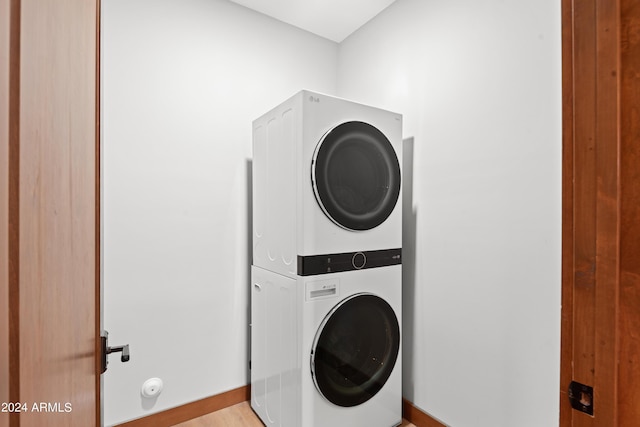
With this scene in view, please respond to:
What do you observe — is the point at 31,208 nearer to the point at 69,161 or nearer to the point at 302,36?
the point at 69,161

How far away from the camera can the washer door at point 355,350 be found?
158cm

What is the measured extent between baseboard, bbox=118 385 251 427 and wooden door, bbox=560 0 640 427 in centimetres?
191

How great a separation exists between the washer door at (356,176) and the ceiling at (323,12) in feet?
3.18

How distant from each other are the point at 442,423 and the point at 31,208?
81.8 inches

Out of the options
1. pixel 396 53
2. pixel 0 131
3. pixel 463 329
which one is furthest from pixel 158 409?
pixel 396 53

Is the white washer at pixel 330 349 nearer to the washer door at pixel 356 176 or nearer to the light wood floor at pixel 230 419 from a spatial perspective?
the light wood floor at pixel 230 419

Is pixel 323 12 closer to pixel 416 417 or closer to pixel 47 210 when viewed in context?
pixel 47 210

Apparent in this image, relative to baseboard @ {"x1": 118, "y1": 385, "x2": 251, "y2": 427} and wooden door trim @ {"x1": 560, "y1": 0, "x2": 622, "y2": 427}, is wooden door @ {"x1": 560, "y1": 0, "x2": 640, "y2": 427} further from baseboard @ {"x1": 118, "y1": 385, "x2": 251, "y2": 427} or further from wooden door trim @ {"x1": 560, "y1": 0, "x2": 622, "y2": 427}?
baseboard @ {"x1": 118, "y1": 385, "x2": 251, "y2": 427}

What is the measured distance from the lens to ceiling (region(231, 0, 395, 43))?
81.7 inches

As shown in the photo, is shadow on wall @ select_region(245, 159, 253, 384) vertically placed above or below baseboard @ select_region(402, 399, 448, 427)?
above

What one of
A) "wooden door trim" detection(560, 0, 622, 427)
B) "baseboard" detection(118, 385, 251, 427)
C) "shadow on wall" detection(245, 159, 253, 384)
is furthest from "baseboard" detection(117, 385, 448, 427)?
"wooden door trim" detection(560, 0, 622, 427)

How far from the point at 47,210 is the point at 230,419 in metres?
2.01

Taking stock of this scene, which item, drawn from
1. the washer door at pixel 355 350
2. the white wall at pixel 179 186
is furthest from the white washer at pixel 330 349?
the white wall at pixel 179 186

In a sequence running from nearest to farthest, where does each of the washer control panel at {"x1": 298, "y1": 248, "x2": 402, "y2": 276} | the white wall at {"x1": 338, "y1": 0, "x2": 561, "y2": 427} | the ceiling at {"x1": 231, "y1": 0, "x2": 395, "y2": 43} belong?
1. the white wall at {"x1": 338, "y1": 0, "x2": 561, "y2": 427}
2. the washer control panel at {"x1": 298, "y1": 248, "x2": 402, "y2": 276}
3. the ceiling at {"x1": 231, "y1": 0, "x2": 395, "y2": 43}
